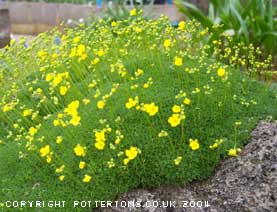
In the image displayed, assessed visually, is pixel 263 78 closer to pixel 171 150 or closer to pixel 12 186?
pixel 171 150

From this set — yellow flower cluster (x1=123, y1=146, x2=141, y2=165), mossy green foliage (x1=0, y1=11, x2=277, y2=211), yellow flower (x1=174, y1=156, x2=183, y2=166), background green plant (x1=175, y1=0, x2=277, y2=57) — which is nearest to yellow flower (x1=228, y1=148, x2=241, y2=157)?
mossy green foliage (x1=0, y1=11, x2=277, y2=211)

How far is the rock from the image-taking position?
2.35 metres

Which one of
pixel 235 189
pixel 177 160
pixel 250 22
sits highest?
pixel 250 22

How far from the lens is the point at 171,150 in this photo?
8.21 ft

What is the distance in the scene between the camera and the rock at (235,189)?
2.35m

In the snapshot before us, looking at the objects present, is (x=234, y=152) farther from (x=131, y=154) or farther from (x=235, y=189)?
(x=131, y=154)

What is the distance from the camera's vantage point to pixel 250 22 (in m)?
4.42

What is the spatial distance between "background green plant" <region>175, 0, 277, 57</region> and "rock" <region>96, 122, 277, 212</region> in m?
1.89

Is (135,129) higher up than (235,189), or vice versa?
(135,129)

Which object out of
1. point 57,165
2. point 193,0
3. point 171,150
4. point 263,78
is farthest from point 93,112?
point 193,0

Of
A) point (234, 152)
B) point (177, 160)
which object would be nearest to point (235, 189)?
point (234, 152)

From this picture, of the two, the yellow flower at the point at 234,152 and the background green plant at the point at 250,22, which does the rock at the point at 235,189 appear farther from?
the background green plant at the point at 250,22

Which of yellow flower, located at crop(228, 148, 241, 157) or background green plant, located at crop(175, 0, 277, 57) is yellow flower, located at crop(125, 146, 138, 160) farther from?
background green plant, located at crop(175, 0, 277, 57)

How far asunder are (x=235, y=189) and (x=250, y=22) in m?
2.39
